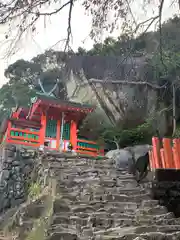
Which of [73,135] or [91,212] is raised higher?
[73,135]

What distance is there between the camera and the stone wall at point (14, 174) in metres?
9.90

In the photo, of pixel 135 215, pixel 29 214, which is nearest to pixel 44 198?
pixel 29 214

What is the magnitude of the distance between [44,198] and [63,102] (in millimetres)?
5888

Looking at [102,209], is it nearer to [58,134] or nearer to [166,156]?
[166,156]

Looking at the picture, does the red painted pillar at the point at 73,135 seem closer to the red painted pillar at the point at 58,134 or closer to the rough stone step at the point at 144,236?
the red painted pillar at the point at 58,134

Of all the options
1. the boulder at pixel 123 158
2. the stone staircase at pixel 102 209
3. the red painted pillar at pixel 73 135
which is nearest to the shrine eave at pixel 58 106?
the red painted pillar at pixel 73 135

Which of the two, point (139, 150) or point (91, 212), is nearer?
point (91, 212)

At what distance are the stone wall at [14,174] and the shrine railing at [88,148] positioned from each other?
2.13 meters

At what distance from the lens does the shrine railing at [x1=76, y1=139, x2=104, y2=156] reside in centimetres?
1209

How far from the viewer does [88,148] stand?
40.1 feet

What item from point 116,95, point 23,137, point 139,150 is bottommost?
point 139,150

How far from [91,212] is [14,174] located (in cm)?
511

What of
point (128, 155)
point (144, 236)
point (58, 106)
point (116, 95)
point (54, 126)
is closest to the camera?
point (144, 236)

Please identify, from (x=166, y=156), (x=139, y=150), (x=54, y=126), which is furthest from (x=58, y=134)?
(x=166, y=156)
